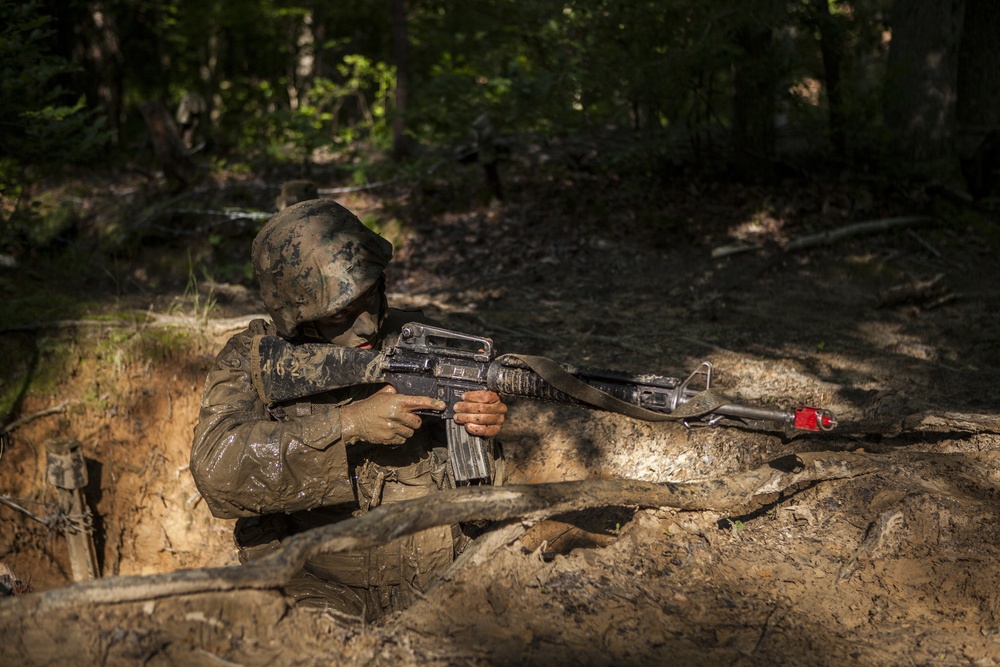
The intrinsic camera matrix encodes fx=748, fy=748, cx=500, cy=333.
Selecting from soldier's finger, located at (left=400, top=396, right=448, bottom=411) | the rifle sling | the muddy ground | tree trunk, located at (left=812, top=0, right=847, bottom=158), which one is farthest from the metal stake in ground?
tree trunk, located at (left=812, top=0, right=847, bottom=158)

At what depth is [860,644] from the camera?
112 inches

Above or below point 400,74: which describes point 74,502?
below

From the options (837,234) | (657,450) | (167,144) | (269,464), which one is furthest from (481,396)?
(167,144)

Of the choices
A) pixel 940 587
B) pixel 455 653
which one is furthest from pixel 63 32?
pixel 940 587

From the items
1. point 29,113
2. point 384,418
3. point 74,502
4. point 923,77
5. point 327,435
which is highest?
point 923,77

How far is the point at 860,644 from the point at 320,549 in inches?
81.3

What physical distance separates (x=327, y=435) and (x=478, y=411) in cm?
70

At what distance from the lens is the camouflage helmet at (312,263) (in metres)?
3.49

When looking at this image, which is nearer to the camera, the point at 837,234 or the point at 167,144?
the point at 837,234

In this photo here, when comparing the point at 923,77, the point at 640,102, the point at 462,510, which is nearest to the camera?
the point at 462,510

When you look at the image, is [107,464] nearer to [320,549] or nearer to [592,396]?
[320,549]

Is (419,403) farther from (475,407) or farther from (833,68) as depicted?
(833,68)

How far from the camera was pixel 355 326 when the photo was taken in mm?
3713

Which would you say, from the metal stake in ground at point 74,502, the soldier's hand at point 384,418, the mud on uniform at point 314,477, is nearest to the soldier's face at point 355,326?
the mud on uniform at point 314,477
